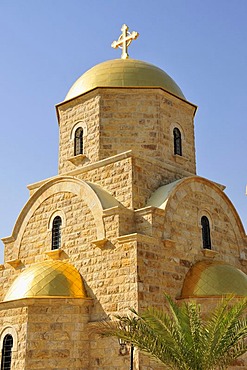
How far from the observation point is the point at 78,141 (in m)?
14.0

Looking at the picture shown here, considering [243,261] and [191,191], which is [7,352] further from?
[243,261]

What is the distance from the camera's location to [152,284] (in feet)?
34.4

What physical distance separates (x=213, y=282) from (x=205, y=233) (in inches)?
81.7

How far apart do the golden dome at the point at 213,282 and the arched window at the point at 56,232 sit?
3.43 meters

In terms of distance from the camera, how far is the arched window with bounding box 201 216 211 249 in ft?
41.5

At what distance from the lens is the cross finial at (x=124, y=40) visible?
1553cm

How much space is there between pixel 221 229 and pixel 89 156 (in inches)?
164

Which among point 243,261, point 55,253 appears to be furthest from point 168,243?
point 243,261

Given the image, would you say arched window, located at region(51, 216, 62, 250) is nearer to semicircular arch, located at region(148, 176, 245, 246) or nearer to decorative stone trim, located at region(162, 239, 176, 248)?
semicircular arch, located at region(148, 176, 245, 246)

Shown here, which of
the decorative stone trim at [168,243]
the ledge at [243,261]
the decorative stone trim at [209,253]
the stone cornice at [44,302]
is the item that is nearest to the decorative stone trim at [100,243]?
the stone cornice at [44,302]

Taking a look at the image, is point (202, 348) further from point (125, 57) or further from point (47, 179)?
point (125, 57)

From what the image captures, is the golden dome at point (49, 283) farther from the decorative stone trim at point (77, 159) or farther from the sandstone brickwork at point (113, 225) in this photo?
the decorative stone trim at point (77, 159)

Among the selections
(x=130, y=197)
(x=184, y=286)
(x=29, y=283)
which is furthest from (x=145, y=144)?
(x=29, y=283)

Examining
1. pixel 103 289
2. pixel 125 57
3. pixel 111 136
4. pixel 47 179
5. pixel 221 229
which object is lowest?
pixel 103 289
